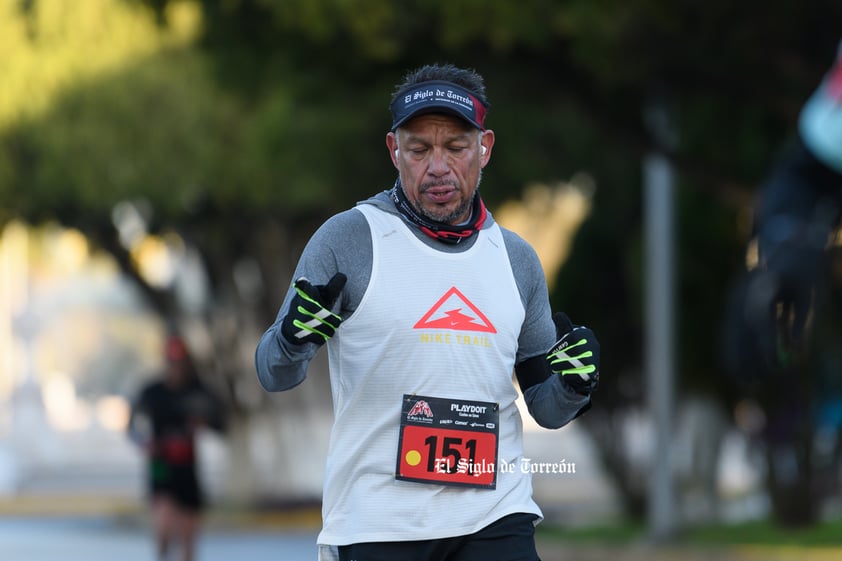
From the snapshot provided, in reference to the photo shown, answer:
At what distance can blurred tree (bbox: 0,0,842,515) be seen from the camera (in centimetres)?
1385

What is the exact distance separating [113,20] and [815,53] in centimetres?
1444

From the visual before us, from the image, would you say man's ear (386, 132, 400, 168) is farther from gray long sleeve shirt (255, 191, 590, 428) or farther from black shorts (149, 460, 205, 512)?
black shorts (149, 460, 205, 512)

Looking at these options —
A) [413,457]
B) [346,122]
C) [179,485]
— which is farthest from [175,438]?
[413,457]

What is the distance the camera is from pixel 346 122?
16.5m

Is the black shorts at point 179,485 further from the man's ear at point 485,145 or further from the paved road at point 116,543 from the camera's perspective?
the man's ear at point 485,145

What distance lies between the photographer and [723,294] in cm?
2044

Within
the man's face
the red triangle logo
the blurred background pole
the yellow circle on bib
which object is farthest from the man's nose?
the blurred background pole

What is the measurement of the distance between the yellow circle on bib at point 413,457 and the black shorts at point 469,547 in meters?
0.21

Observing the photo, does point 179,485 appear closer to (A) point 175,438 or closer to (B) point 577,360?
(A) point 175,438

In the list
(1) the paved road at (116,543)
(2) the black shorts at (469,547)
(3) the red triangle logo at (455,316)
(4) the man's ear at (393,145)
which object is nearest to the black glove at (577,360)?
(3) the red triangle logo at (455,316)

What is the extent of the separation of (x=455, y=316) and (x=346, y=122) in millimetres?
11932

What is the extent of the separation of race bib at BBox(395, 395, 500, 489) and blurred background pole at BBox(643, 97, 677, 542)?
13995mm

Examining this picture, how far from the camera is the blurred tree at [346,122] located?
13.9m

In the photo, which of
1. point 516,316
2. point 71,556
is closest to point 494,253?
point 516,316
